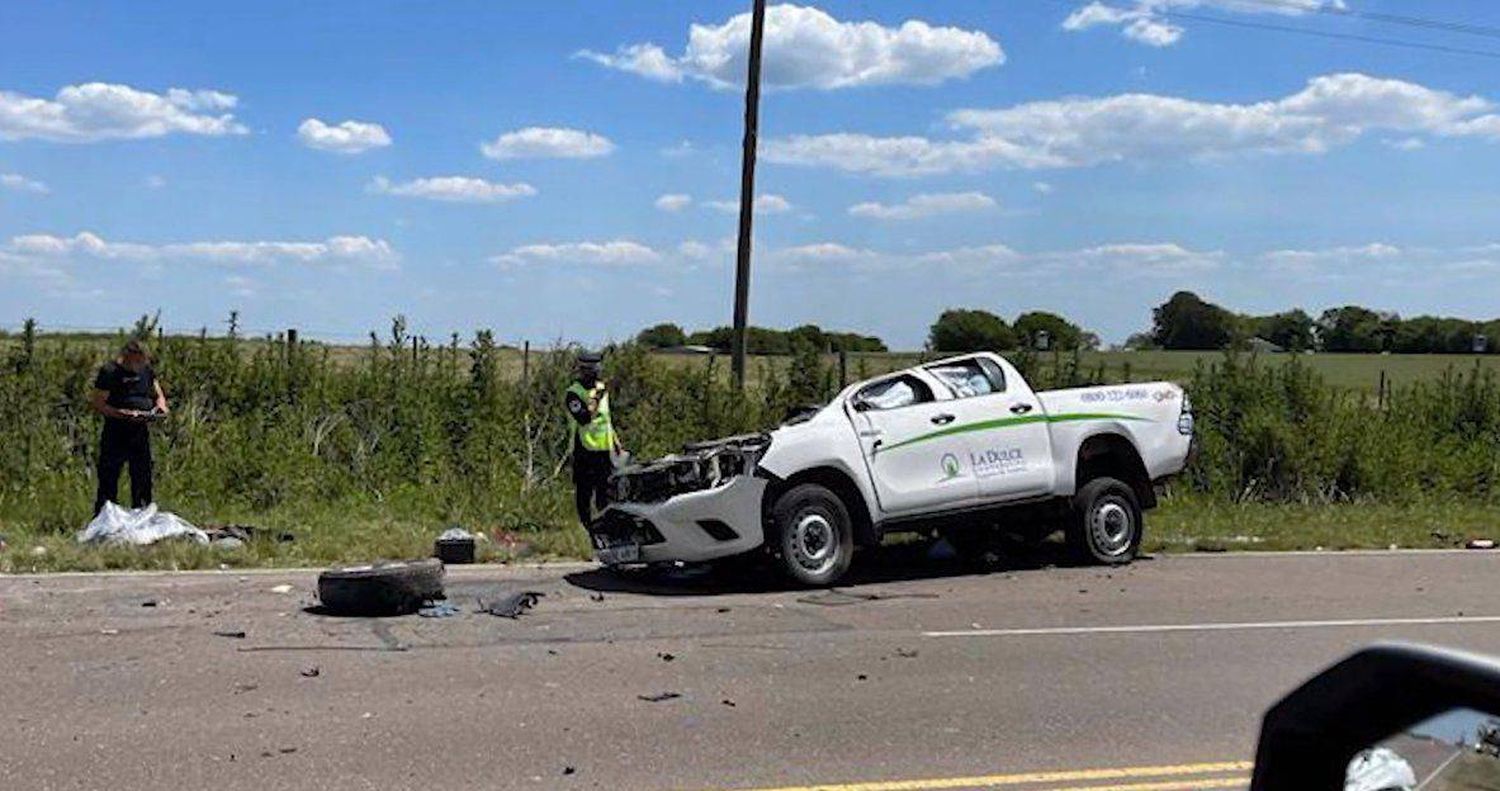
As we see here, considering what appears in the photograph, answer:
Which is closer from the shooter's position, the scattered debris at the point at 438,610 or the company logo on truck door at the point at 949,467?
A: the scattered debris at the point at 438,610

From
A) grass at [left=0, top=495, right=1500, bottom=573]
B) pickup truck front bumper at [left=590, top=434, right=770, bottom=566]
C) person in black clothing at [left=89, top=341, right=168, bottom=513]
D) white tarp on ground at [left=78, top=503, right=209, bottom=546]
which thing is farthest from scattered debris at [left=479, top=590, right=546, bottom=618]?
person in black clothing at [left=89, top=341, right=168, bottom=513]

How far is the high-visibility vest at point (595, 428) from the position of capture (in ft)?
44.6

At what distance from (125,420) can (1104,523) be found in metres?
9.08

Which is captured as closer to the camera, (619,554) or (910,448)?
(619,554)

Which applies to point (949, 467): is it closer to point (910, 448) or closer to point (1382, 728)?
point (910, 448)

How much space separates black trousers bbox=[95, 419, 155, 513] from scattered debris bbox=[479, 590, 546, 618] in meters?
4.64

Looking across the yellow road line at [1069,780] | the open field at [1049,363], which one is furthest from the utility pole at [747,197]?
the yellow road line at [1069,780]

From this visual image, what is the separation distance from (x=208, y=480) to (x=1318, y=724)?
15.4 meters

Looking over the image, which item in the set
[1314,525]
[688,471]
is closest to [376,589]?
[688,471]

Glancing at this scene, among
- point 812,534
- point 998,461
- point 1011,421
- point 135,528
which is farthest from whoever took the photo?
point 135,528

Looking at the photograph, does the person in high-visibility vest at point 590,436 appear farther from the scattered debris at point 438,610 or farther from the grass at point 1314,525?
the grass at point 1314,525

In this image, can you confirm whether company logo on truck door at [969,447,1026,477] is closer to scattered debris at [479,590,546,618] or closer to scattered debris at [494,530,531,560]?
scattered debris at [479,590,546,618]

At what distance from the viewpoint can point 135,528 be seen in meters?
12.6

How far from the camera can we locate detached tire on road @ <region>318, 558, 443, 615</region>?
9680mm
